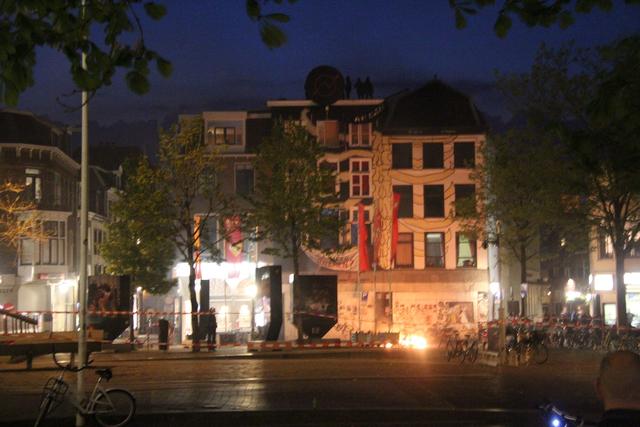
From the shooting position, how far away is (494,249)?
53875mm

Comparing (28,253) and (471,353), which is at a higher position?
(28,253)

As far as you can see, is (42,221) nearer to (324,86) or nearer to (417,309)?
(324,86)

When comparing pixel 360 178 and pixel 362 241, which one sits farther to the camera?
pixel 360 178

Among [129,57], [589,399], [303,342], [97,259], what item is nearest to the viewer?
[129,57]

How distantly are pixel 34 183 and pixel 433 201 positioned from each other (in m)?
23.3

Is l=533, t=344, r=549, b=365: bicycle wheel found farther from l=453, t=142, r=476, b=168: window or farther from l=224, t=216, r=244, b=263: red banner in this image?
l=453, t=142, r=476, b=168: window

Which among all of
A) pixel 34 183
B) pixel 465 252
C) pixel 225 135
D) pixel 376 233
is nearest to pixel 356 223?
pixel 376 233

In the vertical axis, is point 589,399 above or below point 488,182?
below

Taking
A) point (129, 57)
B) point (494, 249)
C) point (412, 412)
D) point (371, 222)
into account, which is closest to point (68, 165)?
point (371, 222)

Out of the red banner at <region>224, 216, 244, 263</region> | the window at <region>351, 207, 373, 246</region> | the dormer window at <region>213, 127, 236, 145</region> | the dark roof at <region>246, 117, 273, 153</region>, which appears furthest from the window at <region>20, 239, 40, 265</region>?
the window at <region>351, 207, 373, 246</region>

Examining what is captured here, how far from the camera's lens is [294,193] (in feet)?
134

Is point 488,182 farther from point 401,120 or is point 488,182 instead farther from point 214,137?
point 214,137

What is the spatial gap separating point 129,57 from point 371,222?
46.9m

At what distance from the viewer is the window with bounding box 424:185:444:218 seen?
54.6 meters
